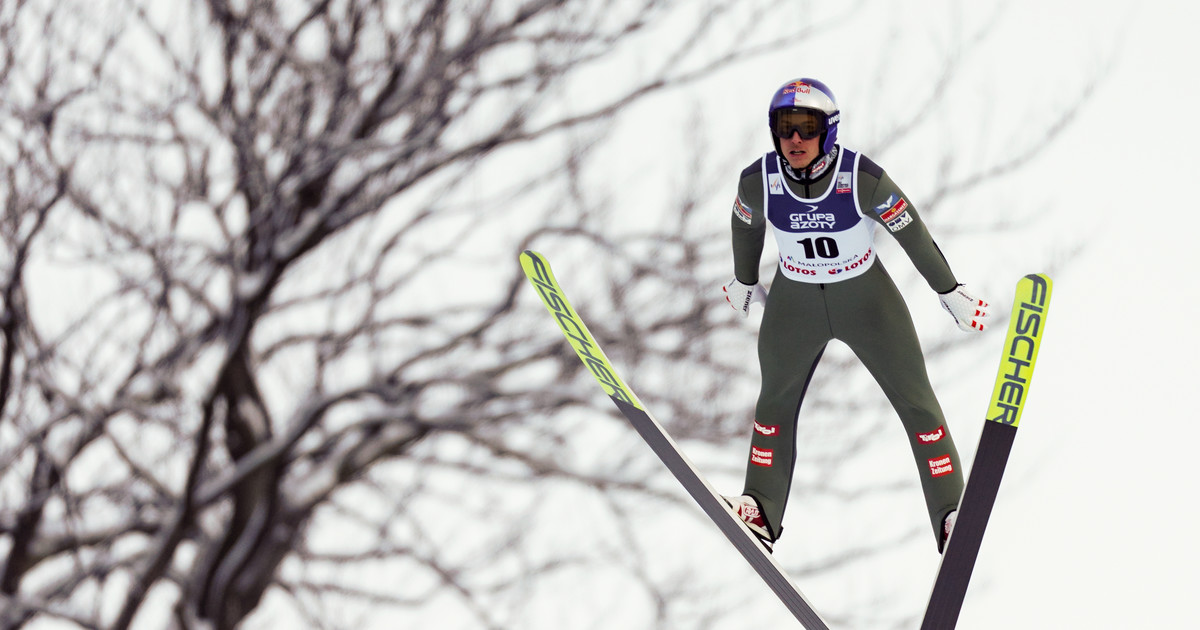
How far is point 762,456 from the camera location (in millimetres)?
1951

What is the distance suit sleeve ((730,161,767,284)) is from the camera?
1.79m

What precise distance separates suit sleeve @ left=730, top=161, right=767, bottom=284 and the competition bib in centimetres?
2

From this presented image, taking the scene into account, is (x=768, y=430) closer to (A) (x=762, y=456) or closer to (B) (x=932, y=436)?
(A) (x=762, y=456)

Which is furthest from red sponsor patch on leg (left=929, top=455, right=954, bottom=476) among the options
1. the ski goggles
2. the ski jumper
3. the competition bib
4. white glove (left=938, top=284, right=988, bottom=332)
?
the ski goggles

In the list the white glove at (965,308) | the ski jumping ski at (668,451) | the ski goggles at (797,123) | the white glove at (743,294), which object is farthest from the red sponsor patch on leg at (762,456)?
the ski goggles at (797,123)

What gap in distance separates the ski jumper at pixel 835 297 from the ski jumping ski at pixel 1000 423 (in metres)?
0.06

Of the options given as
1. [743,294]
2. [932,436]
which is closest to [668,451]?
[743,294]

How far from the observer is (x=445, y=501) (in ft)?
23.4

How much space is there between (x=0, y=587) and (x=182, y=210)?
9.89ft

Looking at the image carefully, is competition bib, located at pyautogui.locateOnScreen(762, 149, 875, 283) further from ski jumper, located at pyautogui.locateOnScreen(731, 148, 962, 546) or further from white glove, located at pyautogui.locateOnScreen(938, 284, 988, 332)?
white glove, located at pyautogui.locateOnScreen(938, 284, 988, 332)

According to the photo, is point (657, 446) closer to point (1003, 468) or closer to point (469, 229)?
point (1003, 468)

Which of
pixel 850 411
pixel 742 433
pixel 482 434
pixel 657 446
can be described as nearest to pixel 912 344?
pixel 657 446

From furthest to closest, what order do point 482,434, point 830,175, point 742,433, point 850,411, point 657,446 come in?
point 482,434 → point 742,433 → point 850,411 → point 657,446 → point 830,175

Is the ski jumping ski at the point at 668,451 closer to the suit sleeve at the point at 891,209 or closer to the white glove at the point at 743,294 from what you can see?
the white glove at the point at 743,294
